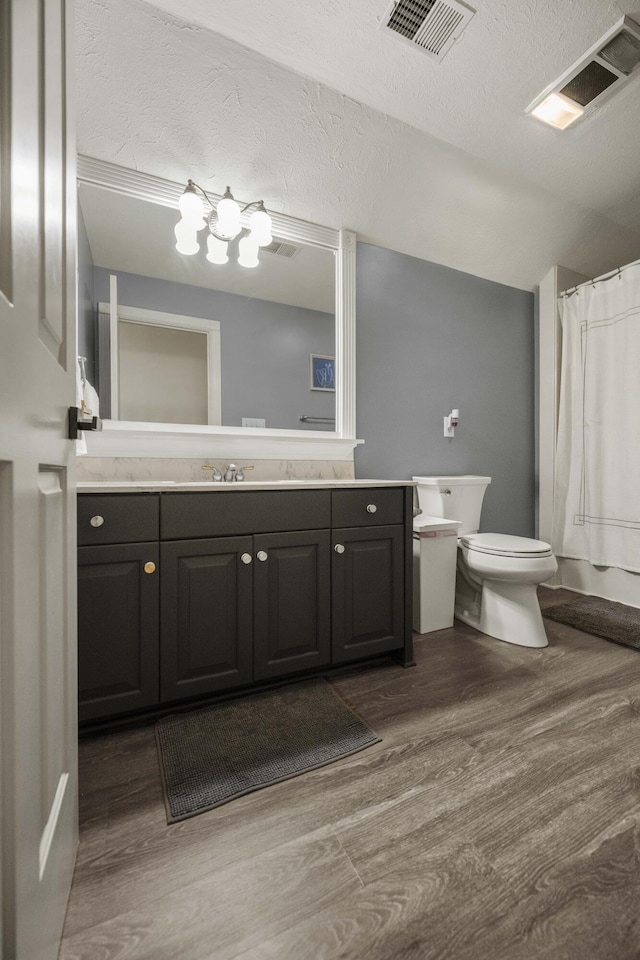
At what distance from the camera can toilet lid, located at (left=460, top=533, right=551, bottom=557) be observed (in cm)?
189

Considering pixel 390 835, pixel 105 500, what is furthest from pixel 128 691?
pixel 390 835

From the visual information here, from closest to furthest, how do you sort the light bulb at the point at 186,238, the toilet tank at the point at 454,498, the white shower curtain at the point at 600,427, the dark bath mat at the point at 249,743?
the dark bath mat at the point at 249,743
the light bulb at the point at 186,238
the toilet tank at the point at 454,498
the white shower curtain at the point at 600,427

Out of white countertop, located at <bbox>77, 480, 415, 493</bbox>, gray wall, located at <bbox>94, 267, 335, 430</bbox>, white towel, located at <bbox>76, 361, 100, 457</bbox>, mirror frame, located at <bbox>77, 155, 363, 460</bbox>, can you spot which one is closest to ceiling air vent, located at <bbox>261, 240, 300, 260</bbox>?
mirror frame, located at <bbox>77, 155, 363, 460</bbox>

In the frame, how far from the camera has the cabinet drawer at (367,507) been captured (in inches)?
64.6

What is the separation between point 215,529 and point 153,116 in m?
1.70

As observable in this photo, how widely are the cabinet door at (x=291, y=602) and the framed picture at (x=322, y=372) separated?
0.94 m

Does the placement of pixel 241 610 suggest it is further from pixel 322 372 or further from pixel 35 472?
pixel 322 372

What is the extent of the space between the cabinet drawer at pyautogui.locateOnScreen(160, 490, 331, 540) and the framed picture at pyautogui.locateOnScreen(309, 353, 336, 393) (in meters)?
0.82

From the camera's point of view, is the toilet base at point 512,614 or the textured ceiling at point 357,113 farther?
the toilet base at point 512,614

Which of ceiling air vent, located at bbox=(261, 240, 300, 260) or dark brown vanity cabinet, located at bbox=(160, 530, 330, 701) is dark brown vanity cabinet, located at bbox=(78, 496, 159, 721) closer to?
dark brown vanity cabinet, located at bbox=(160, 530, 330, 701)

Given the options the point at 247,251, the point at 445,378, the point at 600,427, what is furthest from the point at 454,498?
the point at 247,251

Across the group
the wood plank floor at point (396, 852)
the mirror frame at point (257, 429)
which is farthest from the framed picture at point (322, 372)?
the wood plank floor at point (396, 852)

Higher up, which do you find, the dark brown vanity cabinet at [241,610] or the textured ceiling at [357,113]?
the textured ceiling at [357,113]

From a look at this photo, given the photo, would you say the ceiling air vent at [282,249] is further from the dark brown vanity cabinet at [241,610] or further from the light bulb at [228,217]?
the dark brown vanity cabinet at [241,610]
